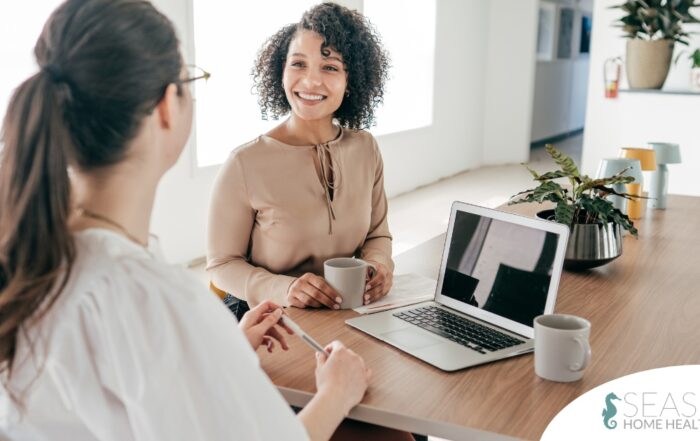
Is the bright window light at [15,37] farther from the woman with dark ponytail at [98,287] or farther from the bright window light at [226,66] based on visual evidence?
the woman with dark ponytail at [98,287]

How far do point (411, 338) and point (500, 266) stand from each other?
0.23 metres

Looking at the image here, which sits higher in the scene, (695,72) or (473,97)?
(695,72)

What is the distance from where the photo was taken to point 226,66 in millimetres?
4566

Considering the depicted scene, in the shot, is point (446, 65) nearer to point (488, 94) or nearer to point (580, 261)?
point (488, 94)

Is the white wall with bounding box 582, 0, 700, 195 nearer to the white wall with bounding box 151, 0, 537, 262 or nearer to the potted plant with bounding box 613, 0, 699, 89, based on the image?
the potted plant with bounding box 613, 0, 699, 89

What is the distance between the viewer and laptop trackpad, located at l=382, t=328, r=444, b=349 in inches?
53.0

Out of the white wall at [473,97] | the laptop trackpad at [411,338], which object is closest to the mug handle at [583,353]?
the laptop trackpad at [411,338]

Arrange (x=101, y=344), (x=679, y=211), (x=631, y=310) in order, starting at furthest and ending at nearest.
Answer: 1. (x=679, y=211)
2. (x=631, y=310)
3. (x=101, y=344)

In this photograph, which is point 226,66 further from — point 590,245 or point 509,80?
point 509,80

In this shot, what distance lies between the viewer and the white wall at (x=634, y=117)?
5223 mm

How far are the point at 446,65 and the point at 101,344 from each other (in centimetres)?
690

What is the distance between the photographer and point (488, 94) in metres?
8.50

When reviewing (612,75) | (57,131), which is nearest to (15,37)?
(57,131)

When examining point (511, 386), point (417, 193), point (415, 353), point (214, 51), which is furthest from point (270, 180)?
point (417, 193)
